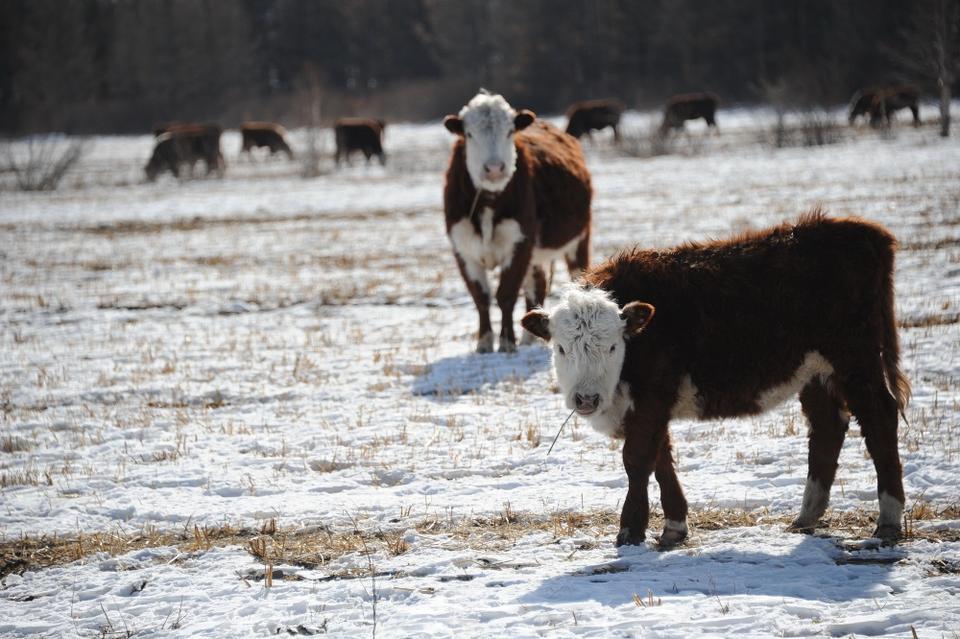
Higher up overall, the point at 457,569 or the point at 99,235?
the point at 99,235

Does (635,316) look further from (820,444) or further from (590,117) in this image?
(590,117)

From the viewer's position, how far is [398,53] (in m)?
82.1

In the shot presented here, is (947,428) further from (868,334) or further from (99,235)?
(99,235)

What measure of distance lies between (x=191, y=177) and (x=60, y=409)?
89.2 feet

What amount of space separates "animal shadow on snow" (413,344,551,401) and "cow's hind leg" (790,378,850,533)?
3667 millimetres

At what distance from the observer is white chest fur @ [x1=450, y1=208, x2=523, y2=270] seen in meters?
9.70

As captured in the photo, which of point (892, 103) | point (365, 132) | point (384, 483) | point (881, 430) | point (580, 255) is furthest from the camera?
point (365, 132)

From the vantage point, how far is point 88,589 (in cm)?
489

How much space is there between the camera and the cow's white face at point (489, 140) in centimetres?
947

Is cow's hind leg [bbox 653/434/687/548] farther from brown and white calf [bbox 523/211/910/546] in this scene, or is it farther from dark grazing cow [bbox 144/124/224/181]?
dark grazing cow [bbox 144/124/224/181]

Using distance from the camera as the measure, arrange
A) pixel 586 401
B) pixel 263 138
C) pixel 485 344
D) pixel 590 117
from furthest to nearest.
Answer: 1. pixel 263 138
2. pixel 590 117
3. pixel 485 344
4. pixel 586 401

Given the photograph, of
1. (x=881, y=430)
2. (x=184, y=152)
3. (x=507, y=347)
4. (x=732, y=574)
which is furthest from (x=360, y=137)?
(x=732, y=574)

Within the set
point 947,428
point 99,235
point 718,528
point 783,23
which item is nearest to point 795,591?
point 718,528

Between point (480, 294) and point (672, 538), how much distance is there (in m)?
5.15
